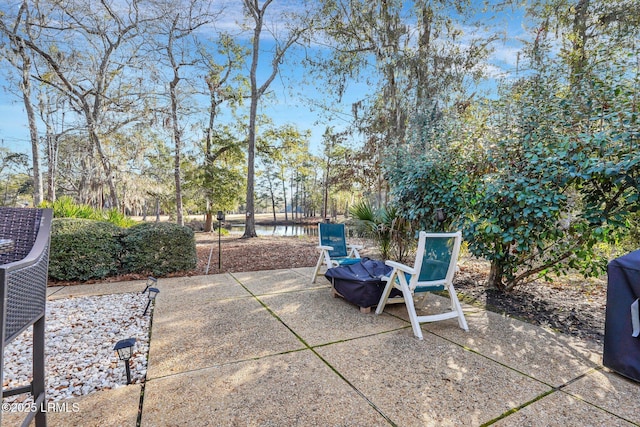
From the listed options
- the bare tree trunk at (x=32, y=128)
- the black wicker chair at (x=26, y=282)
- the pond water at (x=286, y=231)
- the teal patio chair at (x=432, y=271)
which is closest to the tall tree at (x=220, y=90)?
the pond water at (x=286, y=231)

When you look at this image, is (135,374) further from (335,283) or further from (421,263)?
(421,263)

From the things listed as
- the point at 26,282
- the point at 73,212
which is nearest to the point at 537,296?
the point at 26,282

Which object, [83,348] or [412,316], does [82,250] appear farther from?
[412,316]

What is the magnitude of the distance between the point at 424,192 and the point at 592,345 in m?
2.48

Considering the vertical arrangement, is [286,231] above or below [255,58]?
below

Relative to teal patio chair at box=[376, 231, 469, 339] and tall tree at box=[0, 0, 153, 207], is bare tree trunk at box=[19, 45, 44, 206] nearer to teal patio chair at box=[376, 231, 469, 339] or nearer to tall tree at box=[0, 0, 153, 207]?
tall tree at box=[0, 0, 153, 207]

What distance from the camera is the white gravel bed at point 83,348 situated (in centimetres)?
196

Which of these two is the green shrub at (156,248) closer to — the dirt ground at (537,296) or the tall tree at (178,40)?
the dirt ground at (537,296)

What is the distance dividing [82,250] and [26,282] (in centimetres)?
398

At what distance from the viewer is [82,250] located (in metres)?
4.37

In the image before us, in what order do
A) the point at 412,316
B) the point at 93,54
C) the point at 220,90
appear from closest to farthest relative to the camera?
the point at 412,316, the point at 93,54, the point at 220,90

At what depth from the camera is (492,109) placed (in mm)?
3848

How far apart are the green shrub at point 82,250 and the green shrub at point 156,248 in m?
0.19

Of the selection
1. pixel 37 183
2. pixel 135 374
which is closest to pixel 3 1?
pixel 37 183
